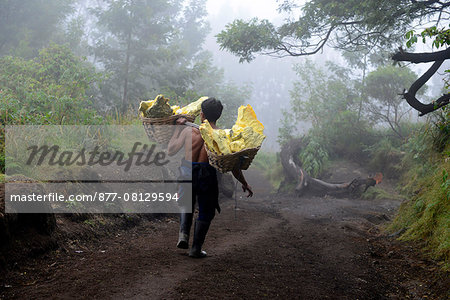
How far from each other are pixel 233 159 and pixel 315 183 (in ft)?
35.4

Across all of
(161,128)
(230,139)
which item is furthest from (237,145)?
(161,128)

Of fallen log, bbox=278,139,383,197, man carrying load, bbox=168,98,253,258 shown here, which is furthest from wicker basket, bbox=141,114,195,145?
fallen log, bbox=278,139,383,197

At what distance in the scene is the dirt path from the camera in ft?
11.1

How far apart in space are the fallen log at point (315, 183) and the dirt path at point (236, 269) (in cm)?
639

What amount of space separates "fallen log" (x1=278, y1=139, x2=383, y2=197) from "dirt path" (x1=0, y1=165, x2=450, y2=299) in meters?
6.39

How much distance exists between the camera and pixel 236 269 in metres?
4.20

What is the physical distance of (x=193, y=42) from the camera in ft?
127

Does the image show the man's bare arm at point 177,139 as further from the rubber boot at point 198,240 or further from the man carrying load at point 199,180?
the rubber boot at point 198,240

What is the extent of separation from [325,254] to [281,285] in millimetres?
1999

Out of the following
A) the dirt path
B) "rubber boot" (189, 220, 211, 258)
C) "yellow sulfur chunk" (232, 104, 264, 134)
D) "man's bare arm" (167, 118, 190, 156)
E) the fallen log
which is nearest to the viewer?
the dirt path

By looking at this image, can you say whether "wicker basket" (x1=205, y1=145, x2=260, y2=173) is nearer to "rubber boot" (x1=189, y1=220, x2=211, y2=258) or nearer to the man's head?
the man's head

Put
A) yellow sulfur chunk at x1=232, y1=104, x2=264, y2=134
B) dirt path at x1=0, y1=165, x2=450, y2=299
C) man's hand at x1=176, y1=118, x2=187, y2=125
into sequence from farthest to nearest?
man's hand at x1=176, y1=118, x2=187, y2=125, yellow sulfur chunk at x1=232, y1=104, x2=264, y2=134, dirt path at x1=0, y1=165, x2=450, y2=299

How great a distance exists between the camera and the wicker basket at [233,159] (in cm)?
399

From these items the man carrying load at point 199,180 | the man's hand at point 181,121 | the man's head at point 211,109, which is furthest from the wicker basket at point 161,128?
the man's head at point 211,109
